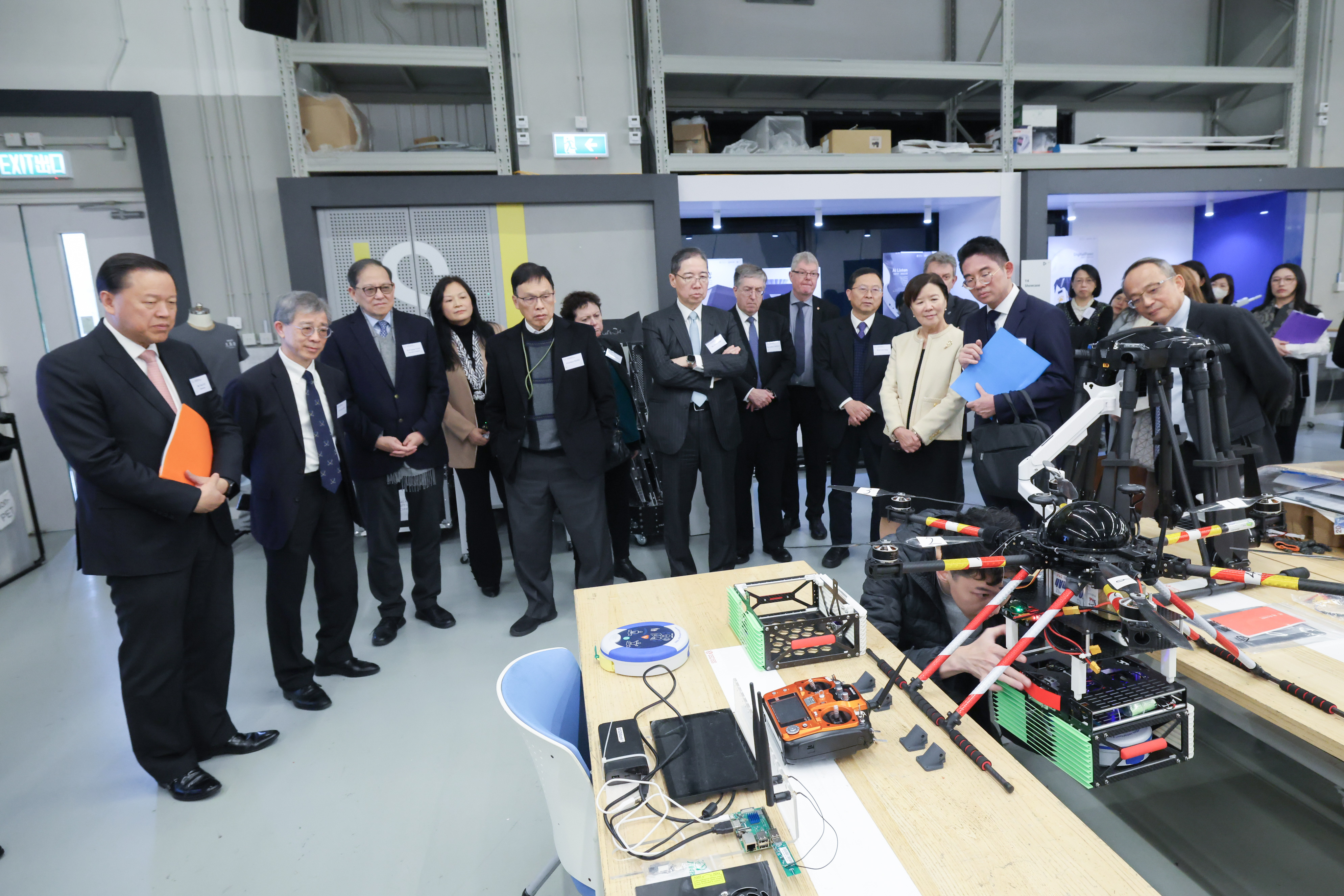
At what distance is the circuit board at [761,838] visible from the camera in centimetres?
88

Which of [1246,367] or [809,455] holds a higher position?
[1246,367]

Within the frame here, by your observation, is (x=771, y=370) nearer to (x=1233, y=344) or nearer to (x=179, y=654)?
(x=1233, y=344)

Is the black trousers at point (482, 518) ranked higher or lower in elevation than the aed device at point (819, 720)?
lower

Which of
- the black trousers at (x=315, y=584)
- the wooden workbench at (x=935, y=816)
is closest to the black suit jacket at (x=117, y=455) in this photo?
the black trousers at (x=315, y=584)

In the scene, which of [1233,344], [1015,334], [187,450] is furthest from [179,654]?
[1233,344]

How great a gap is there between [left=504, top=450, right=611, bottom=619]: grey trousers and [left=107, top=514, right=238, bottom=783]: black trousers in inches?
44.0

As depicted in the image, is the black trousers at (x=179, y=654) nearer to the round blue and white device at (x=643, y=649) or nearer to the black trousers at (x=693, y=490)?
the round blue and white device at (x=643, y=649)

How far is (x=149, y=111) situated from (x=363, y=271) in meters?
2.77

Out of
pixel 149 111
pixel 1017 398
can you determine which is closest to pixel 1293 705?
pixel 1017 398

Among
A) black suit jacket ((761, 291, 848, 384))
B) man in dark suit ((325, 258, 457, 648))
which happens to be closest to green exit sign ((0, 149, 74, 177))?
man in dark suit ((325, 258, 457, 648))

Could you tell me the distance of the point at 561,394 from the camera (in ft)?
9.55

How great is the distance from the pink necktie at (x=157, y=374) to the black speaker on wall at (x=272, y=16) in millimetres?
2399

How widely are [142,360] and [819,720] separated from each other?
2.01m

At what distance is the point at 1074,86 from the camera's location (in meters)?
5.55
